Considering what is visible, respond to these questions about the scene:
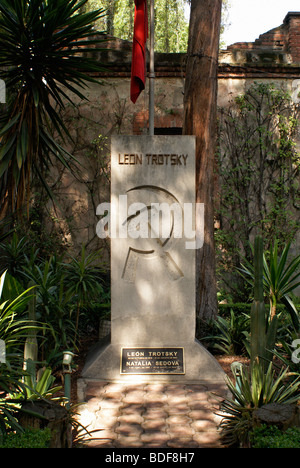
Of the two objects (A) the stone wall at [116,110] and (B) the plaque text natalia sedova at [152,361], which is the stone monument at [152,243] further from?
(A) the stone wall at [116,110]

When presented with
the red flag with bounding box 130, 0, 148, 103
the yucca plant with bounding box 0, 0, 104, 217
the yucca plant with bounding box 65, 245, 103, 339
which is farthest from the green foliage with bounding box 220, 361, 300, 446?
the red flag with bounding box 130, 0, 148, 103

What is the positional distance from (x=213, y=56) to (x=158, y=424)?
4.66 meters

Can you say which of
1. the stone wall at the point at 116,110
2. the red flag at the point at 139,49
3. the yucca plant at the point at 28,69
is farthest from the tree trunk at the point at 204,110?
the stone wall at the point at 116,110

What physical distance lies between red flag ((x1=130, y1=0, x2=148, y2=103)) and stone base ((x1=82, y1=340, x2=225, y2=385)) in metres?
2.71

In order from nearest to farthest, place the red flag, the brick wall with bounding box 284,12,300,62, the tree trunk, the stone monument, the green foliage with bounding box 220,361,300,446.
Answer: the green foliage with bounding box 220,361,300,446, the stone monument, the red flag, the tree trunk, the brick wall with bounding box 284,12,300,62

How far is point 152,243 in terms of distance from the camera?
16.1ft

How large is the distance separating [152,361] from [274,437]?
1971mm

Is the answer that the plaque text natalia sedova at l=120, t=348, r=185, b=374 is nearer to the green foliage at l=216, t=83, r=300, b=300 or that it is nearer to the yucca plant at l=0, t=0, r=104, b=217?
the yucca plant at l=0, t=0, r=104, b=217

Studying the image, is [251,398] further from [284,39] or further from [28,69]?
[284,39]

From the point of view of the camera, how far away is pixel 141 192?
4.91m

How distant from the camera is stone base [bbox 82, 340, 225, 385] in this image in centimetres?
474

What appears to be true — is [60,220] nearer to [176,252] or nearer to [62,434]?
[176,252]

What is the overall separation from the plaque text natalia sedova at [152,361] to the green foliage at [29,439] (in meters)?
1.86
